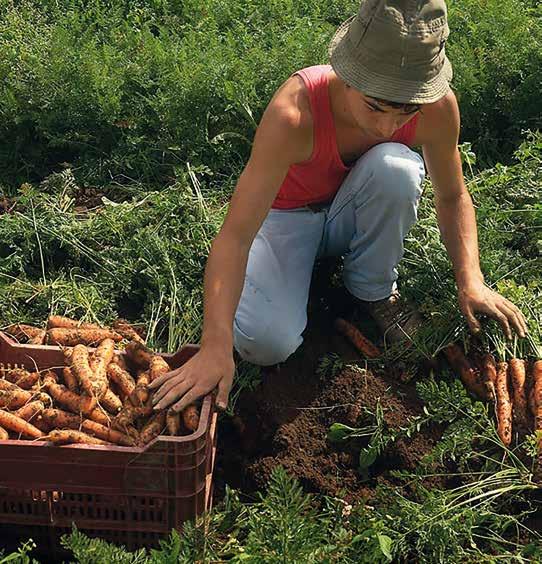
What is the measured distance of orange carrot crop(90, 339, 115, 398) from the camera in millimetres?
2680

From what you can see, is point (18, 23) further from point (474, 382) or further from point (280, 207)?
point (474, 382)

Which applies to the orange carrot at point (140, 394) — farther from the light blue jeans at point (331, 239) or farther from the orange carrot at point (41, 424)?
the light blue jeans at point (331, 239)

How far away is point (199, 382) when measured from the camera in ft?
8.13

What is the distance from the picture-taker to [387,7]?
235cm

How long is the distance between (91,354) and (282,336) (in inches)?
26.7

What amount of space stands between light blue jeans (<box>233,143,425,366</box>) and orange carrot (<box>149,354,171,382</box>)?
436 millimetres

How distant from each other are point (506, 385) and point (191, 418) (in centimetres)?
115

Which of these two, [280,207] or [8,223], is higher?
[280,207]

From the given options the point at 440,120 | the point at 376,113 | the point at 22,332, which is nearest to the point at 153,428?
the point at 22,332

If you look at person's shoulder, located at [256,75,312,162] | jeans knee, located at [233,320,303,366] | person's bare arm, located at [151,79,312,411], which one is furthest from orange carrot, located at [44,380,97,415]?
person's shoulder, located at [256,75,312,162]

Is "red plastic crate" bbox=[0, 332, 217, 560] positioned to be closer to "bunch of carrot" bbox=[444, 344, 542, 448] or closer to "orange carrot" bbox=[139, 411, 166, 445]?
"orange carrot" bbox=[139, 411, 166, 445]

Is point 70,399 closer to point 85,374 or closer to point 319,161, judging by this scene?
point 85,374

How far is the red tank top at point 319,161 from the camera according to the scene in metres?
2.82

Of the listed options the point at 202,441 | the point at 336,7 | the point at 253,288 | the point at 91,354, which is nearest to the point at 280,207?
the point at 253,288
